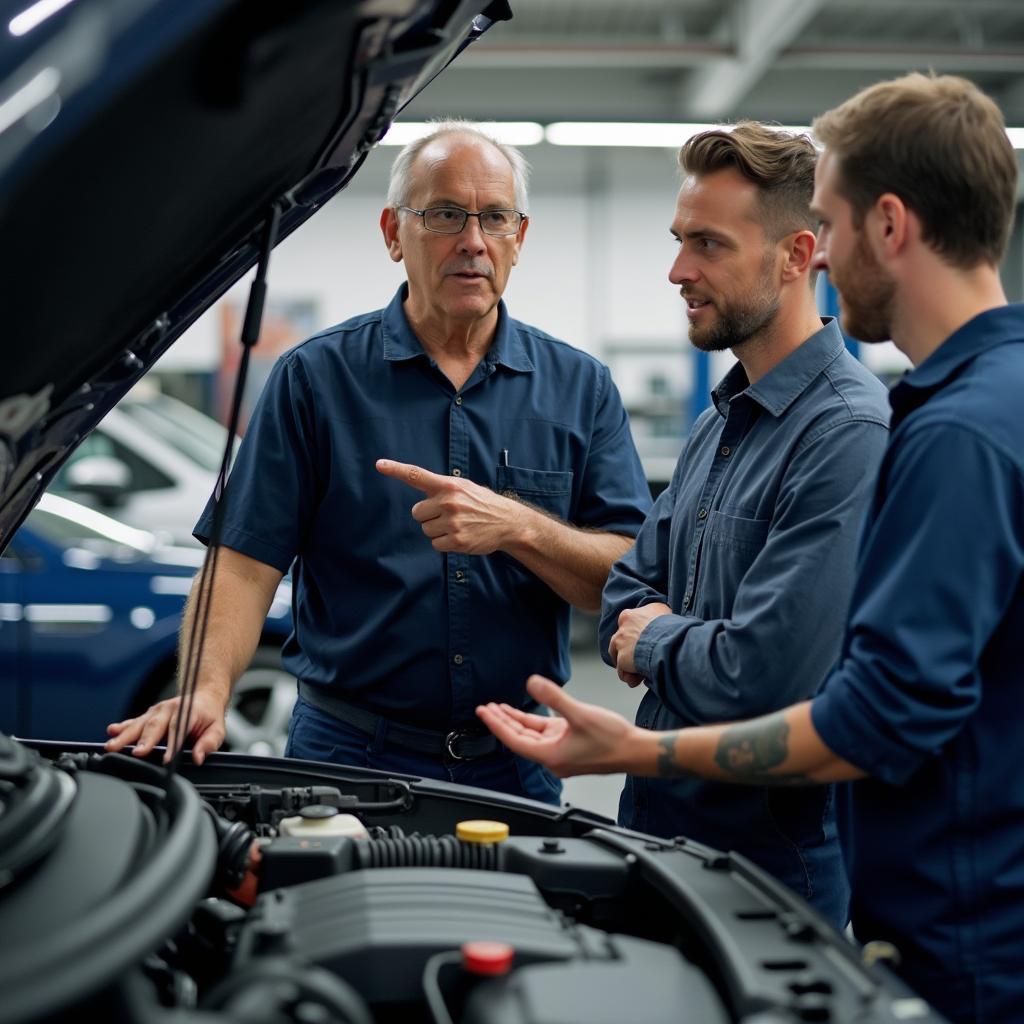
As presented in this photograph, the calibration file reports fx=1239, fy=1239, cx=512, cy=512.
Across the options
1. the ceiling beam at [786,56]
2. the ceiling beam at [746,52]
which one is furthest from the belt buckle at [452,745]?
the ceiling beam at [786,56]

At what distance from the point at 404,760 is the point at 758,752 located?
91 cm

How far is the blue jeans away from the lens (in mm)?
1981

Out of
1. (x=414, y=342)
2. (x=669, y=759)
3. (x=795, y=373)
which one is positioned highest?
(x=414, y=342)

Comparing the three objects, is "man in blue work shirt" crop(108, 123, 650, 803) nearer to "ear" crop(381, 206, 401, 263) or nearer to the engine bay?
"ear" crop(381, 206, 401, 263)

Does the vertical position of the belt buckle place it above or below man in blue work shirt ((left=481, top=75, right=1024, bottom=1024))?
below

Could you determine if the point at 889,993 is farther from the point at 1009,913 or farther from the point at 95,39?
the point at 95,39

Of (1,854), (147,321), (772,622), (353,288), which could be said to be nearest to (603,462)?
(772,622)

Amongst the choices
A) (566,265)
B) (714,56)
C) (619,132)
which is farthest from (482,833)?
(566,265)

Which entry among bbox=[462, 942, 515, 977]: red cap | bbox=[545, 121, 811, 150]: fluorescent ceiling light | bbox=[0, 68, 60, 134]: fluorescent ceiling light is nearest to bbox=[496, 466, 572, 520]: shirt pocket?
bbox=[462, 942, 515, 977]: red cap

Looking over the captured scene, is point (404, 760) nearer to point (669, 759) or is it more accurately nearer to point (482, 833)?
point (482, 833)

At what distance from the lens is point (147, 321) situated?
4.41 ft

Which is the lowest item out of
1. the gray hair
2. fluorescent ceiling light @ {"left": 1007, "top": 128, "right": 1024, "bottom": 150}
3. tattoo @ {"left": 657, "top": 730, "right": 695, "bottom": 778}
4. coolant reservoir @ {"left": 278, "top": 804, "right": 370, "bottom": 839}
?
coolant reservoir @ {"left": 278, "top": 804, "right": 370, "bottom": 839}

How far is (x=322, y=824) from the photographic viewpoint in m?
1.37

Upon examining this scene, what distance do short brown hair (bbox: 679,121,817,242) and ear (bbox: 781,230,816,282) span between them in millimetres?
10
